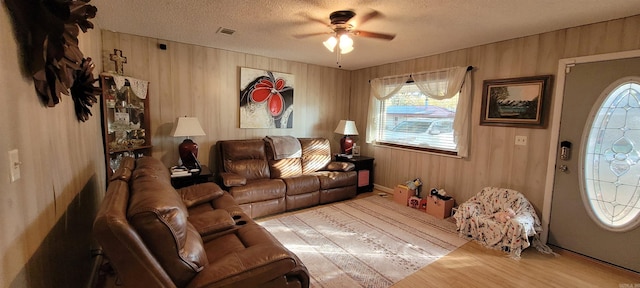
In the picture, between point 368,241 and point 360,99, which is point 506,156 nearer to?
point 368,241

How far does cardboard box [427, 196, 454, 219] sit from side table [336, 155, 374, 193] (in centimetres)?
119

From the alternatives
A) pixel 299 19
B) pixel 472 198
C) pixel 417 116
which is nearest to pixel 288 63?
pixel 299 19

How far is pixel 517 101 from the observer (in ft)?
Answer: 10.3

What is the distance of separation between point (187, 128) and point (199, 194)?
3.70ft

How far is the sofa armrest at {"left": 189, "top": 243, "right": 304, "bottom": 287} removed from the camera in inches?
49.6

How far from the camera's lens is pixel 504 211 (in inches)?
117

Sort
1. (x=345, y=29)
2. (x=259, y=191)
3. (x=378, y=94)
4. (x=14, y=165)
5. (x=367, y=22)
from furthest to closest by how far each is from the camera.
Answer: (x=378, y=94), (x=259, y=191), (x=367, y=22), (x=345, y=29), (x=14, y=165)

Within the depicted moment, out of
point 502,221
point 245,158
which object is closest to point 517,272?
point 502,221

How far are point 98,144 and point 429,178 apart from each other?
4135 mm

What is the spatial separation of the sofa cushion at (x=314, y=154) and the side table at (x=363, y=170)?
311 mm

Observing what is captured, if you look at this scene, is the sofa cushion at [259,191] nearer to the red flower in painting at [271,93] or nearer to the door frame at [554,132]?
the red flower in painting at [271,93]

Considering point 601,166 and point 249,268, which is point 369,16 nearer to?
point 249,268

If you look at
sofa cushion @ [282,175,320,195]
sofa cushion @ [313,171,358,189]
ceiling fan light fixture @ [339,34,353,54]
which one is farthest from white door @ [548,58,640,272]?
sofa cushion @ [282,175,320,195]

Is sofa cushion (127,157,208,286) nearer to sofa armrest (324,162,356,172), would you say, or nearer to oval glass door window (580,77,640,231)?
sofa armrest (324,162,356,172)
